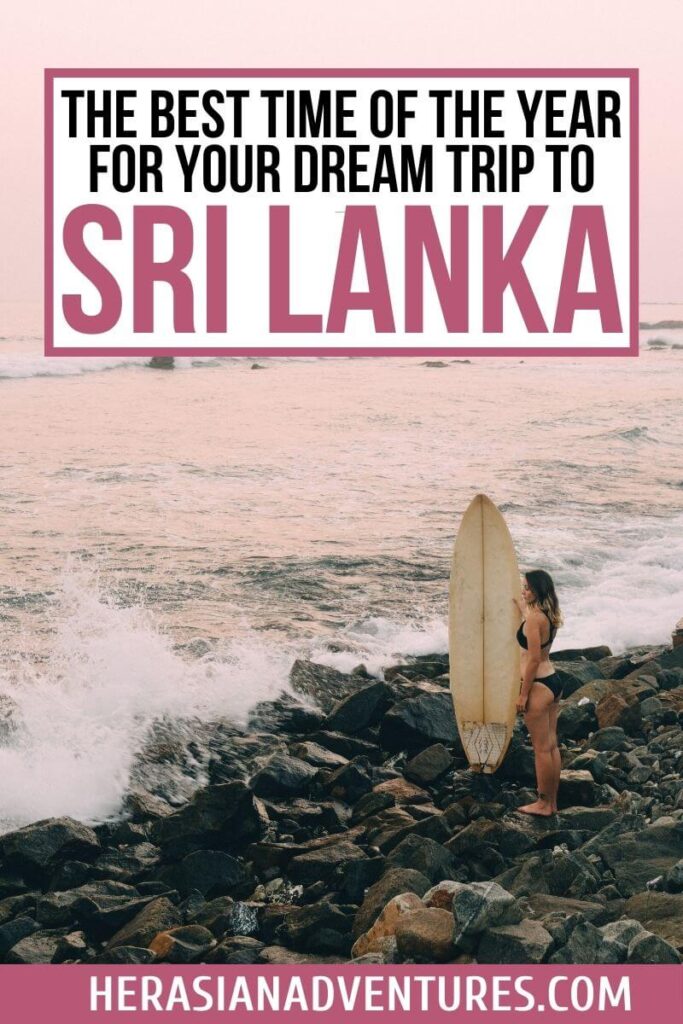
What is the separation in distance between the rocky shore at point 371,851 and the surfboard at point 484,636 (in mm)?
250

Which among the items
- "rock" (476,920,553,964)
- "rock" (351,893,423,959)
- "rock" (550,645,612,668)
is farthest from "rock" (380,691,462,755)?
"rock" (476,920,553,964)

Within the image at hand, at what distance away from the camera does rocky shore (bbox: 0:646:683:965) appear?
20.1 ft

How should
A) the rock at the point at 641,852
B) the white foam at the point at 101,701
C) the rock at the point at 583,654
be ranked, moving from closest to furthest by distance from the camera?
the rock at the point at 641,852 → the white foam at the point at 101,701 → the rock at the point at 583,654

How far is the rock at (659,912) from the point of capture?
599 cm

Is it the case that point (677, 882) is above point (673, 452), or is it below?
below

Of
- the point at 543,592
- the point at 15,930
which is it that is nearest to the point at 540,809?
the point at 543,592

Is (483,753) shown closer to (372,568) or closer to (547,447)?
(372,568)

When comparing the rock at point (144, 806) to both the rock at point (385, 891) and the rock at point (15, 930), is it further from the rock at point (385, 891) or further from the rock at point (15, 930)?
the rock at point (385, 891)

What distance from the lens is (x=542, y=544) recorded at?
17.1 metres

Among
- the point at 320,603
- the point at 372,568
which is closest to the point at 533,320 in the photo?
the point at 372,568

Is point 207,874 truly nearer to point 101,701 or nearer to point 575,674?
point 101,701

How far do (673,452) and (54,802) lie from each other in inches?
791

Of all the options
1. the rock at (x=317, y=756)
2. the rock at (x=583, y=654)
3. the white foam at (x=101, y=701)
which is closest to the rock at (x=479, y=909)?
the rock at (x=317, y=756)

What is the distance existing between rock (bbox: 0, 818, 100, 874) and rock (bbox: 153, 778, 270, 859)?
19.3 inches
